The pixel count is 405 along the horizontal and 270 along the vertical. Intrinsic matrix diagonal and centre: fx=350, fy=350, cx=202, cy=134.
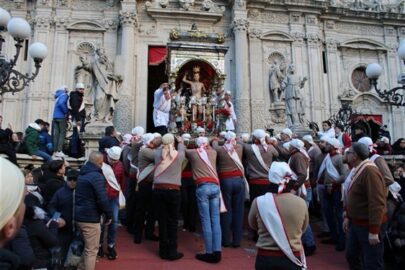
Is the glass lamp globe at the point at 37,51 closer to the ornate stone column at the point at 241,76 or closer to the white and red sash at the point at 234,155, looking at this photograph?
the white and red sash at the point at 234,155

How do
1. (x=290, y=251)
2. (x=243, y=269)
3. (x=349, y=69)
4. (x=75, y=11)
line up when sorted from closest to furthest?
1. (x=290, y=251)
2. (x=243, y=269)
3. (x=75, y=11)
4. (x=349, y=69)

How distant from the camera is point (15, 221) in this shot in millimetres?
1756

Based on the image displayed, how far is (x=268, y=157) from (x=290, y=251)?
4290mm

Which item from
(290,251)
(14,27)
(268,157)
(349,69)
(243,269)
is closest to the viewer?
(290,251)

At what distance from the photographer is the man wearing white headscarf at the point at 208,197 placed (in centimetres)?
637

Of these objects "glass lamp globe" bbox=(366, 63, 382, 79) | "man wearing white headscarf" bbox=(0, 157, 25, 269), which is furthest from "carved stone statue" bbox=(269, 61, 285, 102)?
"man wearing white headscarf" bbox=(0, 157, 25, 269)

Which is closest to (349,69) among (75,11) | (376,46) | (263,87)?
(376,46)

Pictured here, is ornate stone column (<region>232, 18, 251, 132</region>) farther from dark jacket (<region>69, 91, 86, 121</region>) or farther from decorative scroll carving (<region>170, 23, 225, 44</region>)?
dark jacket (<region>69, 91, 86, 121</region>)

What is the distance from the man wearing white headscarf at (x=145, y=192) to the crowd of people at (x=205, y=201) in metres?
0.02

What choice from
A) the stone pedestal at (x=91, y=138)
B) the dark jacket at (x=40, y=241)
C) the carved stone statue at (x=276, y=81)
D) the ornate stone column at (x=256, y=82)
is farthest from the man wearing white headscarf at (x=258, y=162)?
the carved stone statue at (x=276, y=81)

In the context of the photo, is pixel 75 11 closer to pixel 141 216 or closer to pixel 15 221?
pixel 141 216

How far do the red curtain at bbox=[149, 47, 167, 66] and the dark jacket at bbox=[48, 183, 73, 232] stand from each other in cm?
Result: 1764

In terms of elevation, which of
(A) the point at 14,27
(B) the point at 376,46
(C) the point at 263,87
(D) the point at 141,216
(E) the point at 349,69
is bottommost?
(D) the point at 141,216

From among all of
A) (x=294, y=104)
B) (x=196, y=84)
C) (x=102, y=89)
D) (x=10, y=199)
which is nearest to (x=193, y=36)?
(x=196, y=84)
